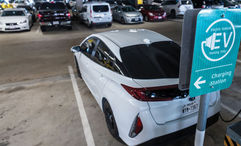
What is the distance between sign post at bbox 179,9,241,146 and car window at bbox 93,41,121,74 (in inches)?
48.0

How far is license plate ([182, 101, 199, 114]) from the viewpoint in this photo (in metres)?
2.21

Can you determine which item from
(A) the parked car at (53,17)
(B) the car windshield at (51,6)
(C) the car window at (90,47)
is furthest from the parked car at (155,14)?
(C) the car window at (90,47)

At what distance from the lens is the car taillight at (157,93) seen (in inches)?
83.7

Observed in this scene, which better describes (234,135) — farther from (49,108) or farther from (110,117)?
(49,108)

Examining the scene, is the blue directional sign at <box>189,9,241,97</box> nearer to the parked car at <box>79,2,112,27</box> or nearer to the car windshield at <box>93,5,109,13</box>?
the parked car at <box>79,2,112,27</box>

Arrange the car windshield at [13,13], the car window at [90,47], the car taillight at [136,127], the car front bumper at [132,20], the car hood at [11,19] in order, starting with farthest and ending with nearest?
the car front bumper at [132,20], the car windshield at [13,13], the car hood at [11,19], the car window at [90,47], the car taillight at [136,127]

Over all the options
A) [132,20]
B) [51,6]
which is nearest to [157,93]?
[51,6]

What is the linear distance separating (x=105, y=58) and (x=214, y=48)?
1.77m

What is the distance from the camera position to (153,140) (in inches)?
84.9

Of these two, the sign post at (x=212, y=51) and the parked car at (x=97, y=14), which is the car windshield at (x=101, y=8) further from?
the sign post at (x=212, y=51)

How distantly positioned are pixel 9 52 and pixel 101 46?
6390 millimetres

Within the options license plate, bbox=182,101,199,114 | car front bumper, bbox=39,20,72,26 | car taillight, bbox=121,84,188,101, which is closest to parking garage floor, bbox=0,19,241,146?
license plate, bbox=182,101,199,114

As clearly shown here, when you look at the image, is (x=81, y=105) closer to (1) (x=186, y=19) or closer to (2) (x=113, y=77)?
(2) (x=113, y=77)

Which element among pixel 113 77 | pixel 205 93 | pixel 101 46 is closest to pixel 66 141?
pixel 113 77
